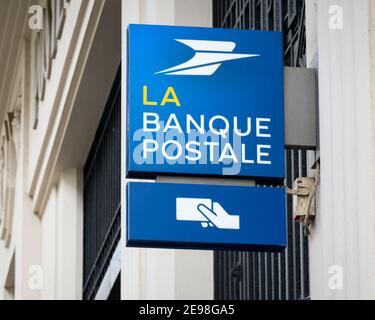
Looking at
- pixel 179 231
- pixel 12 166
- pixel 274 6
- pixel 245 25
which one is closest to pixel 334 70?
pixel 179 231

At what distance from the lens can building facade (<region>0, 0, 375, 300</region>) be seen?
6777mm

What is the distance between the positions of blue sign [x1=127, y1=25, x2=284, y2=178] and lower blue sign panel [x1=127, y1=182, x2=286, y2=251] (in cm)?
10

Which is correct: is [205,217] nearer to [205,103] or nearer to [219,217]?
[219,217]

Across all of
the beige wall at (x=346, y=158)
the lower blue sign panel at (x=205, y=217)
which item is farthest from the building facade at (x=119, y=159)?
the lower blue sign panel at (x=205, y=217)

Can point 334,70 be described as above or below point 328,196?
above

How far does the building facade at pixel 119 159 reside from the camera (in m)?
6.78

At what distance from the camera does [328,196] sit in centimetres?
690

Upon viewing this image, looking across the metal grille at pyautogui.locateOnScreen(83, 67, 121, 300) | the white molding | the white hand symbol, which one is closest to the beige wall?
the white hand symbol

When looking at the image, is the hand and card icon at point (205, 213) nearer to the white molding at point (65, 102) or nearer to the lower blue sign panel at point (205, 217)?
the lower blue sign panel at point (205, 217)

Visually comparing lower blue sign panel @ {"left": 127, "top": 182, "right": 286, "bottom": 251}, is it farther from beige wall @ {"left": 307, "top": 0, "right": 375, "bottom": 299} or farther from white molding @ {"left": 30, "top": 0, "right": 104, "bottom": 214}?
white molding @ {"left": 30, "top": 0, "right": 104, "bottom": 214}

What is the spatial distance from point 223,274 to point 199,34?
3.63m

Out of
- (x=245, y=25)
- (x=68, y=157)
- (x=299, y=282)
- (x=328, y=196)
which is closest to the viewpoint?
(x=328, y=196)

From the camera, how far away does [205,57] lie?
7227 mm
